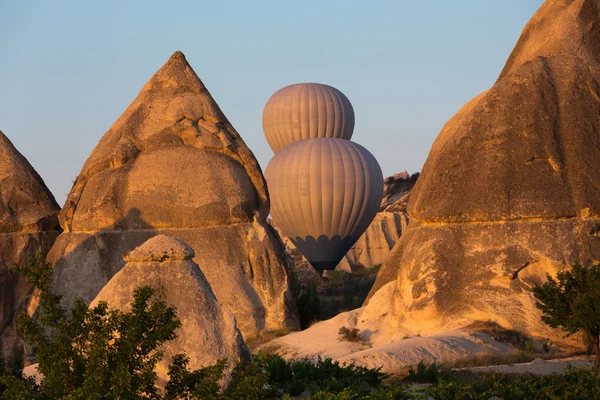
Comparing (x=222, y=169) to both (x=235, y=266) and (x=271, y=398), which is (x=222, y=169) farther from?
(x=271, y=398)

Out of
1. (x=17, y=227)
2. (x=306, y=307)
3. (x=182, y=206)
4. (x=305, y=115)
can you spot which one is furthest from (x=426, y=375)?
(x=305, y=115)

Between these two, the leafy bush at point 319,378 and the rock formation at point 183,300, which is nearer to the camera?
the rock formation at point 183,300

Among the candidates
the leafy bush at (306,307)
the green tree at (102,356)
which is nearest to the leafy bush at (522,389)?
the green tree at (102,356)

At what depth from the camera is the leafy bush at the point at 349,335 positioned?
48.7 feet

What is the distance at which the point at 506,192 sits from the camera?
14352mm

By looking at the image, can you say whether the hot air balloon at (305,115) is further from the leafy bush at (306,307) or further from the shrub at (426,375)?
the shrub at (426,375)

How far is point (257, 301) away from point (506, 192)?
4589mm

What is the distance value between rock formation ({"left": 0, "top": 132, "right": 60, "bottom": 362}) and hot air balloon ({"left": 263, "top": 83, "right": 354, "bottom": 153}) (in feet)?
109

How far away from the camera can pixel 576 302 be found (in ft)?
36.8

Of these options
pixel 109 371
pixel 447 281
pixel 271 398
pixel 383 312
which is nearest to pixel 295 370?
pixel 271 398

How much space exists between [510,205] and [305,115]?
120ft

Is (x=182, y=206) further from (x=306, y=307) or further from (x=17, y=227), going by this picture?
(x=306, y=307)

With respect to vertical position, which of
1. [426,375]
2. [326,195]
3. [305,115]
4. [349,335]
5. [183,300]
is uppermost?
[305,115]

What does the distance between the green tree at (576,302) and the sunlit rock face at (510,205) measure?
6.74 ft
